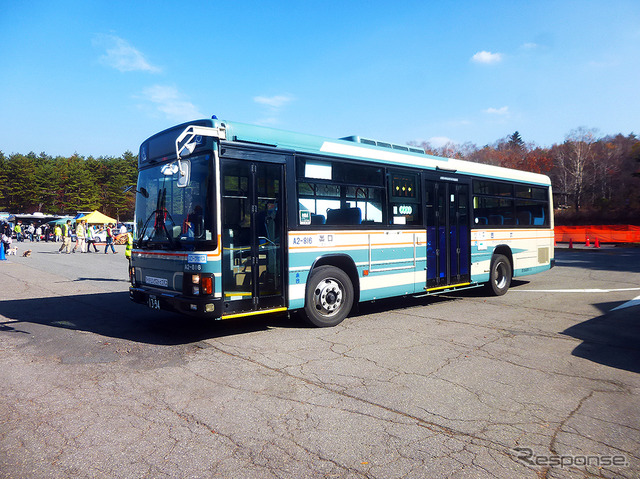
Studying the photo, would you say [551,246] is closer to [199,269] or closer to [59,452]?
[199,269]

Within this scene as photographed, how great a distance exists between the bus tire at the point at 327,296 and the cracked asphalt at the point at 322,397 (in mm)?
294

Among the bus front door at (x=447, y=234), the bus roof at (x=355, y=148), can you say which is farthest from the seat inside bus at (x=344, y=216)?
the bus front door at (x=447, y=234)

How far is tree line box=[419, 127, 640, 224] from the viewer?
4978 cm

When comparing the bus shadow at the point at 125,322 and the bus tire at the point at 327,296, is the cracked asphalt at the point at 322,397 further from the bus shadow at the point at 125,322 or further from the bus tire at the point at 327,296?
the bus tire at the point at 327,296

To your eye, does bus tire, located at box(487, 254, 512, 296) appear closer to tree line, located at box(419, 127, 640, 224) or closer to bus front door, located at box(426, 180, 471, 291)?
bus front door, located at box(426, 180, 471, 291)

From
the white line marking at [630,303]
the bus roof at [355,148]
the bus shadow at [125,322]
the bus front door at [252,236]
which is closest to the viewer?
the bus front door at [252,236]

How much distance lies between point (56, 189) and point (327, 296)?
93686mm

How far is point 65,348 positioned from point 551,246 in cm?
1217

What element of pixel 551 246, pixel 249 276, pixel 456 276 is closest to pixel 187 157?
pixel 249 276

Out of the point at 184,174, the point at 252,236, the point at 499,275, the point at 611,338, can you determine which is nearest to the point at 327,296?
the point at 252,236

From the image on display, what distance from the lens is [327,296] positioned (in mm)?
7289

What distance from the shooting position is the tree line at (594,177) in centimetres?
4978

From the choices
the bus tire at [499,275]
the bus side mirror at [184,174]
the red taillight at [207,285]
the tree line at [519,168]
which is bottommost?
the bus tire at [499,275]

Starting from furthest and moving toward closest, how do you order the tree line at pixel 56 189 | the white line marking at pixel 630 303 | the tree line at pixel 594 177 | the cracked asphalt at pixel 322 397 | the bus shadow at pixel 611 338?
the tree line at pixel 56 189
the tree line at pixel 594 177
the white line marking at pixel 630 303
the bus shadow at pixel 611 338
the cracked asphalt at pixel 322 397
